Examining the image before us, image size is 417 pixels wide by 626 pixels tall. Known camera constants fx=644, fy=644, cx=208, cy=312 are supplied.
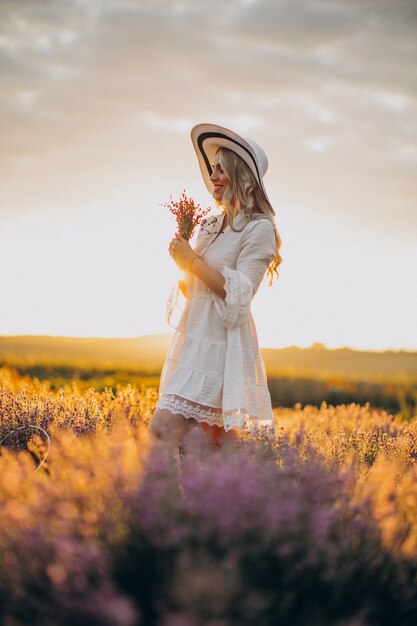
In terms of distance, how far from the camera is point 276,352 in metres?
38.3

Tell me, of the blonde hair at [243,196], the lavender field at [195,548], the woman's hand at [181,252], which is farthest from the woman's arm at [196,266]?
the lavender field at [195,548]

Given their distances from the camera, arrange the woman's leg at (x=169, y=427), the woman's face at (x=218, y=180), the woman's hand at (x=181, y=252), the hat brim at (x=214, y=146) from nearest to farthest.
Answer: the woman's leg at (x=169, y=427), the woman's hand at (x=181, y=252), the hat brim at (x=214, y=146), the woman's face at (x=218, y=180)

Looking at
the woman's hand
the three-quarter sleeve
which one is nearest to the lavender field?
the three-quarter sleeve

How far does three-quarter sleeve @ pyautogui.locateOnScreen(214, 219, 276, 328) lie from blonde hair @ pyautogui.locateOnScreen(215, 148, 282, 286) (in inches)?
5.0

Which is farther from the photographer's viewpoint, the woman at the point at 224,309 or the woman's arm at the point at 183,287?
the woman's arm at the point at 183,287

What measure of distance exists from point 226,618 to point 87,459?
1056 millimetres

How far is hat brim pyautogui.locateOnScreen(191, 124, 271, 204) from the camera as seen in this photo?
13.1 ft

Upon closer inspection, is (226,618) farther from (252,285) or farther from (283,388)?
(283,388)

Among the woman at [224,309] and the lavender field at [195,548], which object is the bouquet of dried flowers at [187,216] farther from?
the lavender field at [195,548]

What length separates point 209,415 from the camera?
368cm

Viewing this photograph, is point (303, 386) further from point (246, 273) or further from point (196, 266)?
point (196, 266)

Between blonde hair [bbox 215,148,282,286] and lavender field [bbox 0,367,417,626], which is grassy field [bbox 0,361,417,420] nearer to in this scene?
blonde hair [bbox 215,148,282,286]

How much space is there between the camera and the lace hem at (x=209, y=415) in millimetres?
3568

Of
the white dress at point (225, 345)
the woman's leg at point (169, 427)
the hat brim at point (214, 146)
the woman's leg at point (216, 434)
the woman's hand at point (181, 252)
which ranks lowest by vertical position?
the woman's leg at point (216, 434)
